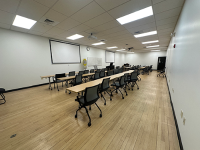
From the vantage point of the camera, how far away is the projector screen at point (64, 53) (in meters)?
5.56

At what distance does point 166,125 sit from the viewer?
1.84 m

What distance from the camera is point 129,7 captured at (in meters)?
2.30

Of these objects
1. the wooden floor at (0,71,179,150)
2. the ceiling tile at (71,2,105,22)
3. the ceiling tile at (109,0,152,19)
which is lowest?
the wooden floor at (0,71,179,150)

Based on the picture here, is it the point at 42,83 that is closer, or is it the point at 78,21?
the point at 78,21

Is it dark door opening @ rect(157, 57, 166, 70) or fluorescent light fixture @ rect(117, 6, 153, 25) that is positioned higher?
fluorescent light fixture @ rect(117, 6, 153, 25)

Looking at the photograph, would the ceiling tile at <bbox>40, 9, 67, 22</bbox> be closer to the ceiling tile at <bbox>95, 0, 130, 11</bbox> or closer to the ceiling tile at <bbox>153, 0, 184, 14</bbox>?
the ceiling tile at <bbox>95, 0, 130, 11</bbox>

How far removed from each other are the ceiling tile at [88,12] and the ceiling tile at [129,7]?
0.42 meters

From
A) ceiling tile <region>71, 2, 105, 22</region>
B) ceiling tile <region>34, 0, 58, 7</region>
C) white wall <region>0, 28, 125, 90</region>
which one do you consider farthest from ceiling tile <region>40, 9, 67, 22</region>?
white wall <region>0, 28, 125, 90</region>

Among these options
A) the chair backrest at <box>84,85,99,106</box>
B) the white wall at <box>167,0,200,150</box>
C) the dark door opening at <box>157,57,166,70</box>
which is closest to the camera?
the white wall at <box>167,0,200,150</box>

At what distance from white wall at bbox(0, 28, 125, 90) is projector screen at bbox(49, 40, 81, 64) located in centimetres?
31

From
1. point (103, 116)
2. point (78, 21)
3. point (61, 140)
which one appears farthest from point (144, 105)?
point (78, 21)

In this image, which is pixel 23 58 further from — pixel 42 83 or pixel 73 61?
pixel 73 61

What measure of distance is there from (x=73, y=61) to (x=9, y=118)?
5.24 m

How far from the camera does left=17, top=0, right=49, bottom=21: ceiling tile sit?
2148mm
